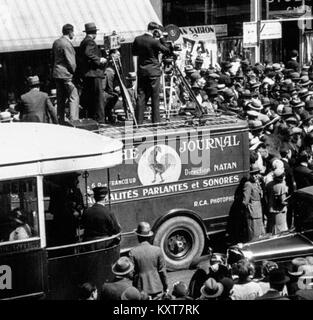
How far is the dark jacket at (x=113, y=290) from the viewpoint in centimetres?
885

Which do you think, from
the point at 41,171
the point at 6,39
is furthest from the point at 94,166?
the point at 6,39

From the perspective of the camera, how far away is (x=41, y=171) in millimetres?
9172

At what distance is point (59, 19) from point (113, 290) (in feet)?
41.4

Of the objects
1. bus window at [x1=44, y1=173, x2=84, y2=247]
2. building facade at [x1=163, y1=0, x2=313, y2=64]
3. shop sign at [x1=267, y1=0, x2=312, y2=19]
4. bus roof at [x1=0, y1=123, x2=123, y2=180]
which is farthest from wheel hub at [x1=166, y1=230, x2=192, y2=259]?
shop sign at [x1=267, y1=0, x2=312, y2=19]

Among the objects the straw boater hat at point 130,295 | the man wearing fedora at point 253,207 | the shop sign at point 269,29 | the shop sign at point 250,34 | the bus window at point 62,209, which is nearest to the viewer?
the straw boater hat at point 130,295

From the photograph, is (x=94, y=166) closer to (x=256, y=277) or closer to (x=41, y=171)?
(x=41, y=171)

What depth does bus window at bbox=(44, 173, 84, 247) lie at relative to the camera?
968 centimetres

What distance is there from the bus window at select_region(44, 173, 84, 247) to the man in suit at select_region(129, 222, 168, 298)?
0.77 metres

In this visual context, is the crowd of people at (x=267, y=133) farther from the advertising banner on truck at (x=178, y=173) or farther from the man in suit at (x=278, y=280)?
the man in suit at (x=278, y=280)

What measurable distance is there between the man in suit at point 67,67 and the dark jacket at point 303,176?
146 inches

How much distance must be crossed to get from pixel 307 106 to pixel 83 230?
765cm

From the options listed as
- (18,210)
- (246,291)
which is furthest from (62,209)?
(246,291)

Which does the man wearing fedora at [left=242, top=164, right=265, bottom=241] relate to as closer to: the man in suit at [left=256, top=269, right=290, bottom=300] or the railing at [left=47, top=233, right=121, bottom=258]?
the railing at [left=47, top=233, right=121, bottom=258]

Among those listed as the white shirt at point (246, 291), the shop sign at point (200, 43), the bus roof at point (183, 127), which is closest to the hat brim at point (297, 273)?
the white shirt at point (246, 291)
